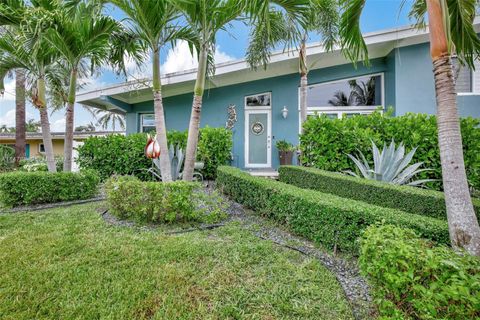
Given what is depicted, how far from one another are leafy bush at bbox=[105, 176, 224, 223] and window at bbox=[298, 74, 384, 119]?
7074mm

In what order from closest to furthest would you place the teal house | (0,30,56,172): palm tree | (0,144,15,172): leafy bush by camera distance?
(0,30,56,172): palm tree → the teal house → (0,144,15,172): leafy bush

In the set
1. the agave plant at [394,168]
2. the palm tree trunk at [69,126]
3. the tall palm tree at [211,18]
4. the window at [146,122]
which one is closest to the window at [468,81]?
the agave plant at [394,168]

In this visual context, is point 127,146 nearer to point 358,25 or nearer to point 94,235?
point 94,235

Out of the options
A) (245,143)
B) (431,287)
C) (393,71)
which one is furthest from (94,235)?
(393,71)

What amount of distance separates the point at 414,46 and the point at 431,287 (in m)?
10.0

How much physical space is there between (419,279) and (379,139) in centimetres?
481

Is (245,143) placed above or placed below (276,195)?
above

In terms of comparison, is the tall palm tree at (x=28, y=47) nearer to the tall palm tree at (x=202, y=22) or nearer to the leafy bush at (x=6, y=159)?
the tall palm tree at (x=202, y=22)

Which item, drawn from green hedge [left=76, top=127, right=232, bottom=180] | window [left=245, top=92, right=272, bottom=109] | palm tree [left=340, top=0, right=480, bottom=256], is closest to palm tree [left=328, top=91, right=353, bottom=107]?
window [left=245, top=92, right=272, bottom=109]

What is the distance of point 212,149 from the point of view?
7176 millimetres

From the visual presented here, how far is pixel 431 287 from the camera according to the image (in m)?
1.28

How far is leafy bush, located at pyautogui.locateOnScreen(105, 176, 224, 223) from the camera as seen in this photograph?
361 cm

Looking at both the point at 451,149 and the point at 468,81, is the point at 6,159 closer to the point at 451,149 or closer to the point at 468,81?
the point at 451,149

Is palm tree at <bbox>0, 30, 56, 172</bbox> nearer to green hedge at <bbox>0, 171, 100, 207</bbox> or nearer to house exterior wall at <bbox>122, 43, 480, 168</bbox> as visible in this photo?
green hedge at <bbox>0, 171, 100, 207</bbox>
